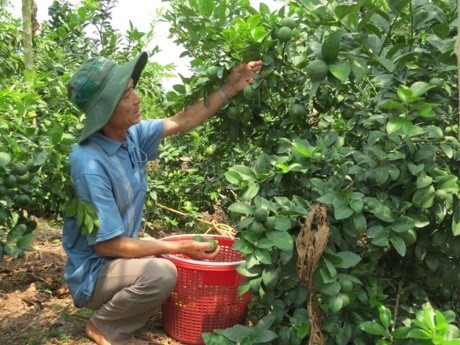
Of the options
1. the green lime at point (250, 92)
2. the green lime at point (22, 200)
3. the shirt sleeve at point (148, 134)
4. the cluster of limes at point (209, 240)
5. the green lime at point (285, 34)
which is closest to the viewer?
the green lime at point (22, 200)

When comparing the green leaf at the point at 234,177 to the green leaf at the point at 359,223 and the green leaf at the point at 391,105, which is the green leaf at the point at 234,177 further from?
the green leaf at the point at 391,105

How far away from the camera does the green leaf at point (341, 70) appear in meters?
1.66

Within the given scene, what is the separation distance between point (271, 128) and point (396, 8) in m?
0.86

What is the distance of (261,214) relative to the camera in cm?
172

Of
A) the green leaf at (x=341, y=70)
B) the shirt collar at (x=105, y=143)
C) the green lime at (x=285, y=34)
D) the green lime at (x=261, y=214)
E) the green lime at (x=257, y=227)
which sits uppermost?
the green lime at (x=285, y=34)

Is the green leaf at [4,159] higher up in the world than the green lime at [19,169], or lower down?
higher up

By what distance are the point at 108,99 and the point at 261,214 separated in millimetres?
935

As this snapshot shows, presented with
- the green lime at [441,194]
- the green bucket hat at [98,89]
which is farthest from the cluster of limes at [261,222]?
the green bucket hat at [98,89]

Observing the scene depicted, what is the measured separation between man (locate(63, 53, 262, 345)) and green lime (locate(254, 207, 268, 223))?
683 mm

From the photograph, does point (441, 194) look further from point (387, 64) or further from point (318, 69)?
point (318, 69)

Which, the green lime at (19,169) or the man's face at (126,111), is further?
the man's face at (126,111)

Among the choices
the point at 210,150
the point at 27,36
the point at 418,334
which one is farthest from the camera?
the point at 210,150

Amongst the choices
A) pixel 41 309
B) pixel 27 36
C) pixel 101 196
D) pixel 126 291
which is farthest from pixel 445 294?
pixel 27 36

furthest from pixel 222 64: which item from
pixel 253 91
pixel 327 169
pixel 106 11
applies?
pixel 106 11
